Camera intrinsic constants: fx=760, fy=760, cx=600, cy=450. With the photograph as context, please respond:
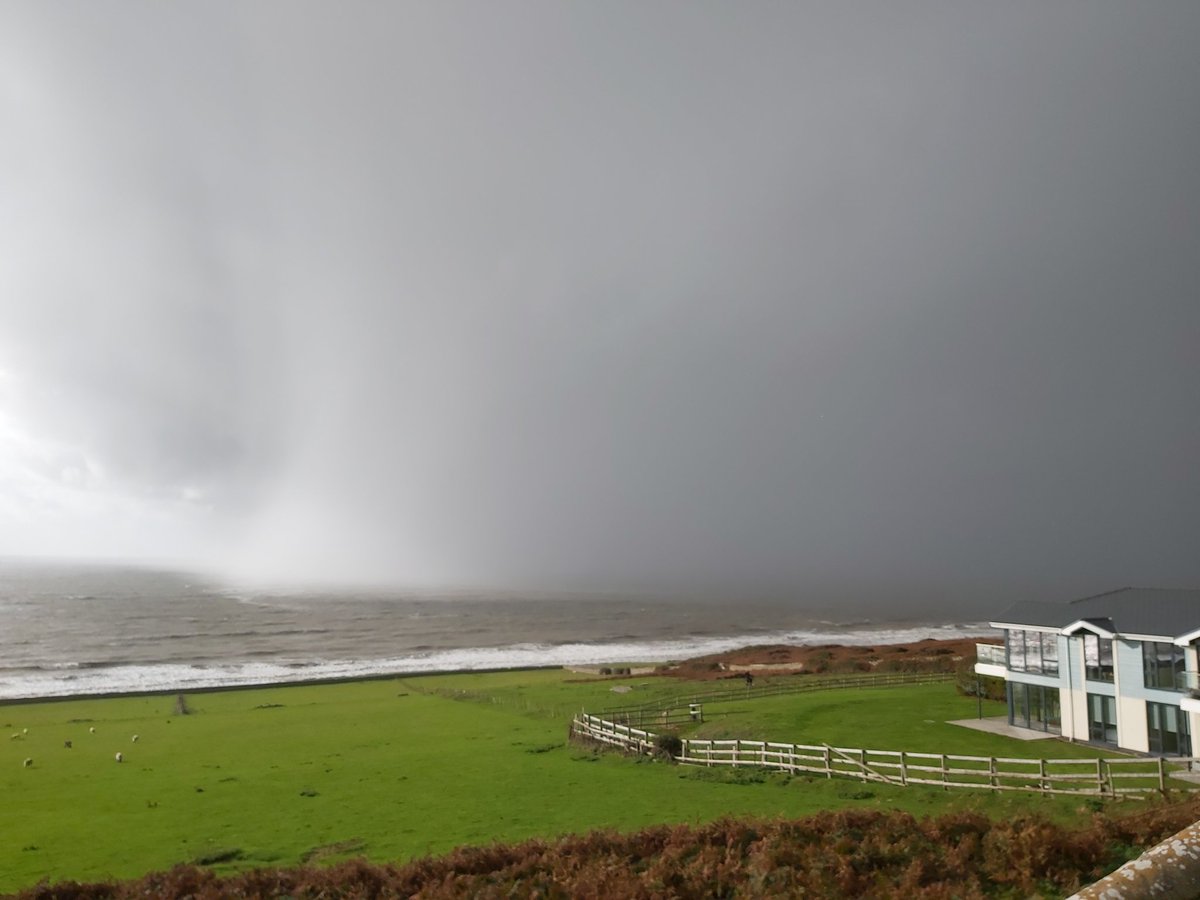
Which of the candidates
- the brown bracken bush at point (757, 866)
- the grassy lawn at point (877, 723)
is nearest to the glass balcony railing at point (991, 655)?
the grassy lawn at point (877, 723)

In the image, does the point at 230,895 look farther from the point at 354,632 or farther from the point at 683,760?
the point at 354,632

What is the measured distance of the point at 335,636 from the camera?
118250 mm

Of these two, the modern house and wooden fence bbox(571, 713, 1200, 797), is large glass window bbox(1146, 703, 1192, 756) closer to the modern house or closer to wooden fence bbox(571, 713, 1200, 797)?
the modern house

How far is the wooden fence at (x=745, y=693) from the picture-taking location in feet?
138

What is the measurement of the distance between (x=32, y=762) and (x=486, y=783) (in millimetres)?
24889

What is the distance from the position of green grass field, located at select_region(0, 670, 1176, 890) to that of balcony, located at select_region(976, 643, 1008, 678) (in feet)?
10.7

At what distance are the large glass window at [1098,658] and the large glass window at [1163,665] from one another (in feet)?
5.31

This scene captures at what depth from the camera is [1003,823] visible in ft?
53.4

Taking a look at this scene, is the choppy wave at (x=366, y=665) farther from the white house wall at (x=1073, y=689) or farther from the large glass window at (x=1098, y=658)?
the large glass window at (x=1098, y=658)

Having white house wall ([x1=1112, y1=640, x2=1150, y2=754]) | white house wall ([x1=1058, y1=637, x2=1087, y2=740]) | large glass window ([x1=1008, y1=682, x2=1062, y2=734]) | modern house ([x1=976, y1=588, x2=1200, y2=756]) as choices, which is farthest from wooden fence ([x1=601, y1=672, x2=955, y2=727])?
white house wall ([x1=1112, y1=640, x2=1150, y2=754])

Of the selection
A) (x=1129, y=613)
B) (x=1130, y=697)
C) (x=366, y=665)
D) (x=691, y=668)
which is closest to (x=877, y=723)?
(x=1130, y=697)

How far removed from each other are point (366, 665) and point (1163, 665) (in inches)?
3080

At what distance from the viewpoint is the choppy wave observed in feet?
233

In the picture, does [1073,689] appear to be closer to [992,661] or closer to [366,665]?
[992,661]
